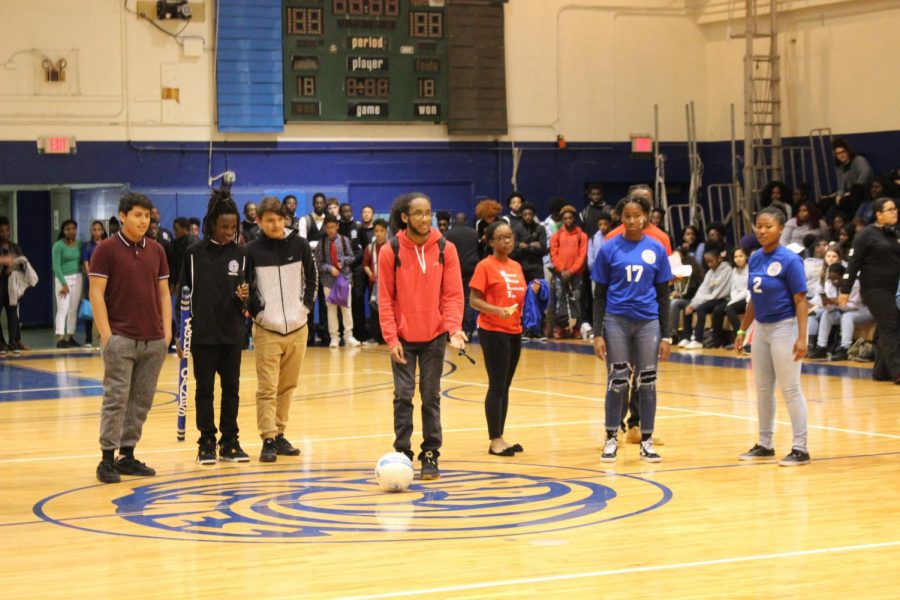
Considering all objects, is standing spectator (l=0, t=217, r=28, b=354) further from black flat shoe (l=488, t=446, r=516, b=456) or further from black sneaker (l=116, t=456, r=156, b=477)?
black flat shoe (l=488, t=446, r=516, b=456)

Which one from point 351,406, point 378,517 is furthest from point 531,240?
point 378,517

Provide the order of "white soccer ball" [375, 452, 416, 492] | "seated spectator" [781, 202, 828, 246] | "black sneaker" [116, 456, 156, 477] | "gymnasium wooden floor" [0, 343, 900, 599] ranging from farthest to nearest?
"seated spectator" [781, 202, 828, 246], "black sneaker" [116, 456, 156, 477], "white soccer ball" [375, 452, 416, 492], "gymnasium wooden floor" [0, 343, 900, 599]

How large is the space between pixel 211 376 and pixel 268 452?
0.70 metres

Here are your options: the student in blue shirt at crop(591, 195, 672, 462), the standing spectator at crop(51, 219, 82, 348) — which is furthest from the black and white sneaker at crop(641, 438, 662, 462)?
the standing spectator at crop(51, 219, 82, 348)

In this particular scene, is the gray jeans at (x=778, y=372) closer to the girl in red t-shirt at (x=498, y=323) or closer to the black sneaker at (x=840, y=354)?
the girl in red t-shirt at (x=498, y=323)

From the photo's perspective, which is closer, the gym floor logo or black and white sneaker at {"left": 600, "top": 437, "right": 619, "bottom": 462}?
the gym floor logo

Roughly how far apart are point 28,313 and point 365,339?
8059 millimetres

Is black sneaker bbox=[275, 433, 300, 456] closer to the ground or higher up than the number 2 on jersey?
closer to the ground

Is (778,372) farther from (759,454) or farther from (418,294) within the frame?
(418,294)

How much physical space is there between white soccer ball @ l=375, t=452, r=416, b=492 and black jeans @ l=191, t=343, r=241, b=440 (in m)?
1.56

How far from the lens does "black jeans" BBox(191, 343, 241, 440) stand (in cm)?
995

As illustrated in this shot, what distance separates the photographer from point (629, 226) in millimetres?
10023

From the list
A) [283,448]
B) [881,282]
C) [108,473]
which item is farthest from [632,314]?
[881,282]

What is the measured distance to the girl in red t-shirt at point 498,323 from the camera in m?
10.5
